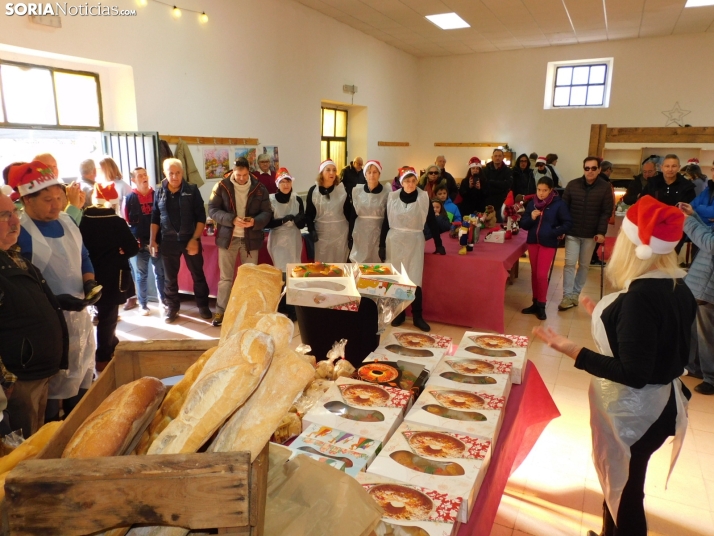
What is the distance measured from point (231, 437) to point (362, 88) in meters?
9.25

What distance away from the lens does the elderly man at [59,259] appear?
2.34 meters

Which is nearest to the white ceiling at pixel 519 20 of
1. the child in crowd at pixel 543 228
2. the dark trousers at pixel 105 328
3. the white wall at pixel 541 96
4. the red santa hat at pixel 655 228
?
the white wall at pixel 541 96

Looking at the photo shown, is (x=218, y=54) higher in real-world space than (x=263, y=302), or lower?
higher

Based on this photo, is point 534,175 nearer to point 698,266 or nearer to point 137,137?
point 698,266

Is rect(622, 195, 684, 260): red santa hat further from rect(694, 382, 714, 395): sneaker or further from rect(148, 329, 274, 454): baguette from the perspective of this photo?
rect(694, 382, 714, 395): sneaker

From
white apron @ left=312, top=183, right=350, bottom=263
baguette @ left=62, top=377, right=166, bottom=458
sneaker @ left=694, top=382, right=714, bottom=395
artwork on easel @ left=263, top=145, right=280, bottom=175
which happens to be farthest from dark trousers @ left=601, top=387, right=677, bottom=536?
artwork on easel @ left=263, top=145, right=280, bottom=175

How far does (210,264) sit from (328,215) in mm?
1348

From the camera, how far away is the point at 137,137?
512cm

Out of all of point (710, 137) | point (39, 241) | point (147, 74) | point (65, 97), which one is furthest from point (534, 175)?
point (39, 241)

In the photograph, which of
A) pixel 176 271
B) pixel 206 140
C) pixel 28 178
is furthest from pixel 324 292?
pixel 206 140

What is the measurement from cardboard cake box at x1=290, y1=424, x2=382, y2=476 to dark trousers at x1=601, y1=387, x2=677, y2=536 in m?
1.10

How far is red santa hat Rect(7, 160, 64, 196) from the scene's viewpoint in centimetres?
229

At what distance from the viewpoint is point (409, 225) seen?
424cm

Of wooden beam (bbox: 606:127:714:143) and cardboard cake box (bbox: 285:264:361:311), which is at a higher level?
wooden beam (bbox: 606:127:714:143)
